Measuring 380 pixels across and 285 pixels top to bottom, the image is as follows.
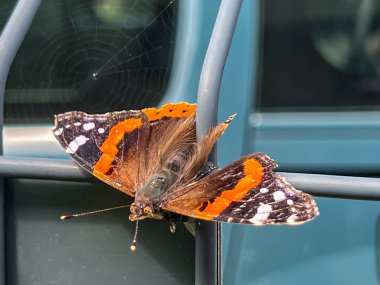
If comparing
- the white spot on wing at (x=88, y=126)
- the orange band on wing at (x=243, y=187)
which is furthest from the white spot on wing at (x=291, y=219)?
the white spot on wing at (x=88, y=126)

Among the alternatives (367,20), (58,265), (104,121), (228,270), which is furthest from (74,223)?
(367,20)

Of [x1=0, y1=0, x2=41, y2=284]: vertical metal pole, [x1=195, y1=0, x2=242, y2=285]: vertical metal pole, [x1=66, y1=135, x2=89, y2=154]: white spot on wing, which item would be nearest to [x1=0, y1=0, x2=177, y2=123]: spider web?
[x1=66, y1=135, x2=89, y2=154]: white spot on wing

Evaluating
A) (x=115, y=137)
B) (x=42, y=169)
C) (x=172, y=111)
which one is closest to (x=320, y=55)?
(x=172, y=111)

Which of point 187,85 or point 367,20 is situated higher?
point 367,20

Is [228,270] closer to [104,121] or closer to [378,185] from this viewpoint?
[104,121]

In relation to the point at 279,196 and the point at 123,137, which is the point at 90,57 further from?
the point at 279,196

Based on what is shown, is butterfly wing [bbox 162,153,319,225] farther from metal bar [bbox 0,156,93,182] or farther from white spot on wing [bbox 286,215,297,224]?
metal bar [bbox 0,156,93,182]

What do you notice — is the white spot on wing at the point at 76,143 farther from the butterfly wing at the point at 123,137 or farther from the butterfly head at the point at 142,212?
the butterfly head at the point at 142,212
